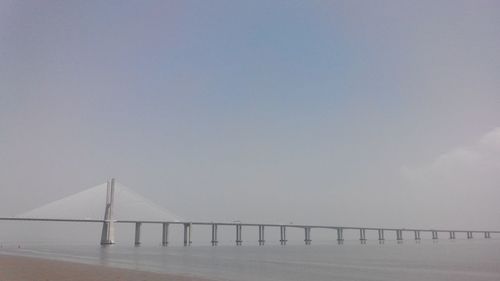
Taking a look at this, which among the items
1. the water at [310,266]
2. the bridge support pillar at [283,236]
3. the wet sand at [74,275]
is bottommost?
the bridge support pillar at [283,236]

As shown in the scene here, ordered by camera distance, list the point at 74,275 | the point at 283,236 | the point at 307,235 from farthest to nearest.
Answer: the point at 307,235 → the point at 283,236 → the point at 74,275

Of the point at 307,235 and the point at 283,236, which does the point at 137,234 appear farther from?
the point at 307,235

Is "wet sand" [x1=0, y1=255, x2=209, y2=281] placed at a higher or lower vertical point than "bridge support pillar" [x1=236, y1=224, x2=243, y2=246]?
higher

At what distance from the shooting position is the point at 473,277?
35.8 m

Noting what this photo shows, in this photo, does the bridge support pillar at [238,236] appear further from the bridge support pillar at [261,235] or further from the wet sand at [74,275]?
the wet sand at [74,275]

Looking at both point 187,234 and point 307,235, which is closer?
point 187,234

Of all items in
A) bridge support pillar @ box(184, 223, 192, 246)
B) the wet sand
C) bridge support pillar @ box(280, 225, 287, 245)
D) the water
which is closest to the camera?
the wet sand

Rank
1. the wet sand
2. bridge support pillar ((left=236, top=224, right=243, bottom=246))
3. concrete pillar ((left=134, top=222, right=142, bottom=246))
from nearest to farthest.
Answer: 1. the wet sand
2. concrete pillar ((left=134, top=222, right=142, bottom=246))
3. bridge support pillar ((left=236, top=224, right=243, bottom=246))

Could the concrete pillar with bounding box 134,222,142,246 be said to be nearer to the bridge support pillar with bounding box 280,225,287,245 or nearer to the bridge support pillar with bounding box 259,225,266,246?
the bridge support pillar with bounding box 259,225,266,246

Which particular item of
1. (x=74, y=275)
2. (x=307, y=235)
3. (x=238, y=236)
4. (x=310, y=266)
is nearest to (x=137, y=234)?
(x=238, y=236)

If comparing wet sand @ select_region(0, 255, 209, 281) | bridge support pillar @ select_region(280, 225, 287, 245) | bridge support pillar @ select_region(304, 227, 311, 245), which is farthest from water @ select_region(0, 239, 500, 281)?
bridge support pillar @ select_region(304, 227, 311, 245)

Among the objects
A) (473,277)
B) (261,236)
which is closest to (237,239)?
(261,236)

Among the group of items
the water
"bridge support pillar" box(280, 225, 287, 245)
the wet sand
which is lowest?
"bridge support pillar" box(280, 225, 287, 245)

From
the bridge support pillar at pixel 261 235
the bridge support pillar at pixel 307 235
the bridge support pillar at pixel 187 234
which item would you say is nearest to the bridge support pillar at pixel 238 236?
the bridge support pillar at pixel 261 235
